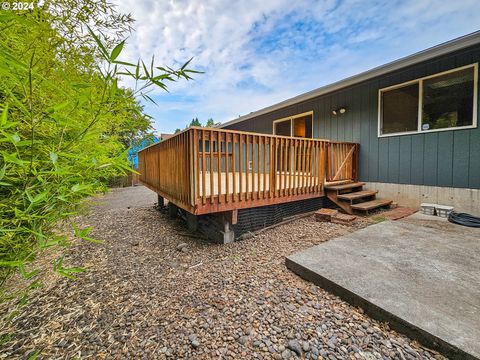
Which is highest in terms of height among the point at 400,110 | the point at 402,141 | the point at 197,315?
the point at 400,110

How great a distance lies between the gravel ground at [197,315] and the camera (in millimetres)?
1188

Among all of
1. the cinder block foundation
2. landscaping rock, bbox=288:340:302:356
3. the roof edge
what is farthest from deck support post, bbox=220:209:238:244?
the roof edge

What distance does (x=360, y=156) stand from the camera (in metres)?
4.91

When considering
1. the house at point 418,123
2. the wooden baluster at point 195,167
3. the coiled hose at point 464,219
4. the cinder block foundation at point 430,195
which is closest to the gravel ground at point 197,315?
the wooden baluster at point 195,167

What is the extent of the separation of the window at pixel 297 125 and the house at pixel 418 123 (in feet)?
2.35

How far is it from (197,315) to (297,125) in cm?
618

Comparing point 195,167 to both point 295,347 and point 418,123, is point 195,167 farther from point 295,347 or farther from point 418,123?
point 418,123

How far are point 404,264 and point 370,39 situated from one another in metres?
6.49

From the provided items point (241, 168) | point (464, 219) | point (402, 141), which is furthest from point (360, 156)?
point (241, 168)

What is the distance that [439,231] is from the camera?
9.12 feet

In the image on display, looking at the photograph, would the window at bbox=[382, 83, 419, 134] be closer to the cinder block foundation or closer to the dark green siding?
the dark green siding

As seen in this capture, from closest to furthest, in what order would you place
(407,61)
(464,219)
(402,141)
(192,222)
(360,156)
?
(464,219) < (192,222) < (407,61) < (402,141) < (360,156)

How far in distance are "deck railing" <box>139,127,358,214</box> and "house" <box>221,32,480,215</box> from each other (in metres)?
0.63

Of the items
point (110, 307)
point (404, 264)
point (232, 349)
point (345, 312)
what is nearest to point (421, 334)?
point (345, 312)
